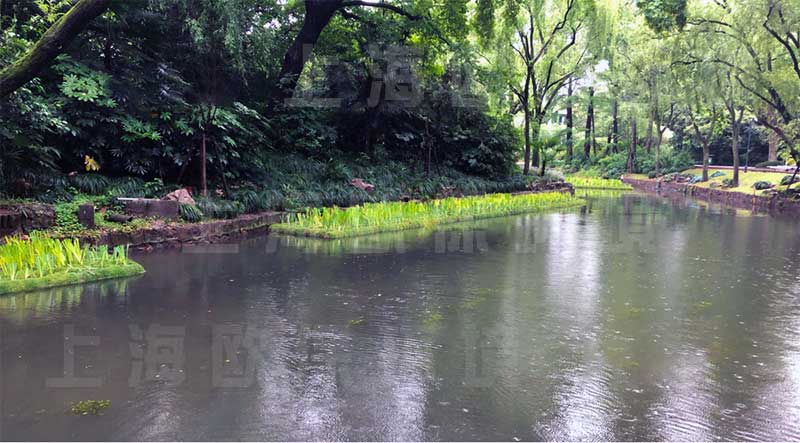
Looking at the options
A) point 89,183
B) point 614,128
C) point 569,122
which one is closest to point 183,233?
point 89,183

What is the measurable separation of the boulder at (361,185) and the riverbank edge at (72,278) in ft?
27.2

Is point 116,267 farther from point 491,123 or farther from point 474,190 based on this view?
point 491,123

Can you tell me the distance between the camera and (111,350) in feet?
16.6

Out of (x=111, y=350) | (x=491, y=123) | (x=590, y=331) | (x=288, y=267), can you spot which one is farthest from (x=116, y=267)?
(x=491, y=123)

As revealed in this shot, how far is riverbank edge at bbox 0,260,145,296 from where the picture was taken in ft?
22.3

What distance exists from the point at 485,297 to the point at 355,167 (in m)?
10.5

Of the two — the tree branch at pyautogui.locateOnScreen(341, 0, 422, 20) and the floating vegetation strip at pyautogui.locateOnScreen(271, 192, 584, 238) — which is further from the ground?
the tree branch at pyautogui.locateOnScreen(341, 0, 422, 20)

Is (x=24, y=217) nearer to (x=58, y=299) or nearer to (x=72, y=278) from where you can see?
(x=72, y=278)

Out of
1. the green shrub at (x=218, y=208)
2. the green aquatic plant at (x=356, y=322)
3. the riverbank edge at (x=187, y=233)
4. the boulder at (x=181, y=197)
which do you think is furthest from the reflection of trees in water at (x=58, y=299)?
the green shrub at (x=218, y=208)

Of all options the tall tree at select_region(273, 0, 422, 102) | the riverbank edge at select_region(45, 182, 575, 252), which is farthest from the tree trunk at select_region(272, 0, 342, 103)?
the riverbank edge at select_region(45, 182, 575, 252)

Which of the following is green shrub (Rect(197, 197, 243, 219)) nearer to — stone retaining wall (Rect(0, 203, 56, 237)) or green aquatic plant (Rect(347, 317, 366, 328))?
stone retaining wall (Rect(0, 203, 56, 237))

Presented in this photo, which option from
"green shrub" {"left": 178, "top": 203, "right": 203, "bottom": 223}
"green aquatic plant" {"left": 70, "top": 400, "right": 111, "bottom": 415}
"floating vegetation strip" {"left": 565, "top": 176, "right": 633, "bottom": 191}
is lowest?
"green aquatic plant" {"left": 70, "top": 400, "right": 111, "bottom": 415}

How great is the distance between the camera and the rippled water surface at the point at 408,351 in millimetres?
3826

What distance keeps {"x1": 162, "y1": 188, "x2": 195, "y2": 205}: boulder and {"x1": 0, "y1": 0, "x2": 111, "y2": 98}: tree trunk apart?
418 centimetres
